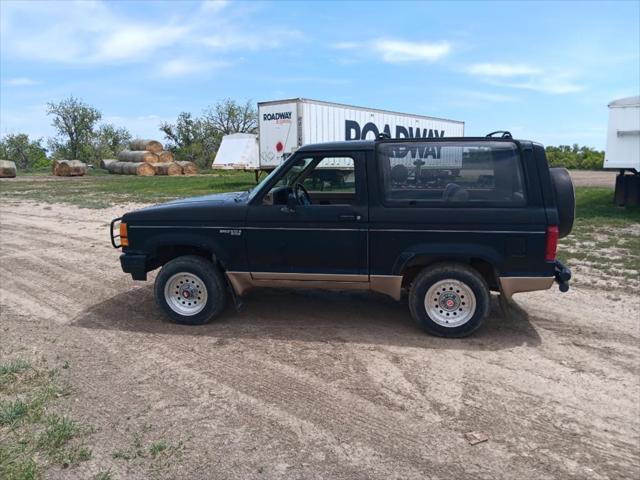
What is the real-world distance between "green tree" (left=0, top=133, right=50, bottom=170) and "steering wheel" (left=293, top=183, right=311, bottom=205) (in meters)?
57.1

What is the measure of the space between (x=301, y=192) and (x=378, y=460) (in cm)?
314

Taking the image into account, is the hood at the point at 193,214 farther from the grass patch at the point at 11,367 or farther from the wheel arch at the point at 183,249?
the grass patch at the point at 11,367

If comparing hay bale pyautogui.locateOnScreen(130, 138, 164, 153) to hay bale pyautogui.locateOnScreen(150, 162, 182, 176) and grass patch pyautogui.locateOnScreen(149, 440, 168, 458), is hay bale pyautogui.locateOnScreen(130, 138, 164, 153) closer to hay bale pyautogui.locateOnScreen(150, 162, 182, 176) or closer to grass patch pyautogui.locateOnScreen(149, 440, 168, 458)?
hay bale pyautogui.locateOnScreen(150, 162, 182, 176)

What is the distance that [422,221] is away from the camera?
5.05 m

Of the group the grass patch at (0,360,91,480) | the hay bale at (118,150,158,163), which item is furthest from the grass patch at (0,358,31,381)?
the hay bale at (118,150,158,163)

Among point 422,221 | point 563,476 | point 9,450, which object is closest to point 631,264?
point 422,221

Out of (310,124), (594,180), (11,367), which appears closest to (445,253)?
(11,367)

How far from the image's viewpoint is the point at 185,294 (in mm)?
5648

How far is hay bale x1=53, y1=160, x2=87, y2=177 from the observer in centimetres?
3831

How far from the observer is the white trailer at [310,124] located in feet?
63.5

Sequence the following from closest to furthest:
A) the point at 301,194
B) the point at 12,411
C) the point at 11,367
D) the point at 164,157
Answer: the point at 12,411, the point at 11,367, the point at 301,194, the point at 164,157

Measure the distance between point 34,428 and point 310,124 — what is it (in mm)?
16900

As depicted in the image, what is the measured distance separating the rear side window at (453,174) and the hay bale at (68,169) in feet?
126

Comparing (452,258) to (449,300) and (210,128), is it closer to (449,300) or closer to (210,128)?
(449,300)
